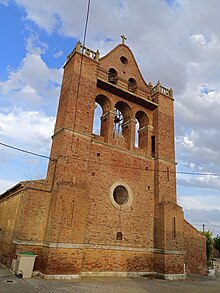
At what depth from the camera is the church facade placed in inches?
469

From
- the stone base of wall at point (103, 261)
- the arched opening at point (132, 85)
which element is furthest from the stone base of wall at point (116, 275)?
the arched opening at point (132, 85)

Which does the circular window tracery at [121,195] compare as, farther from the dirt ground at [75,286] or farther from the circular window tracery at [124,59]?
the circular window tracery at [124,59]

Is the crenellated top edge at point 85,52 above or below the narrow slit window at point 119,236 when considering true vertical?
above

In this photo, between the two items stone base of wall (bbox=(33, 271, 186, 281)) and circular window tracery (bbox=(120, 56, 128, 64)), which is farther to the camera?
circular window tracery (bbox=(120, 56, 128, 64))

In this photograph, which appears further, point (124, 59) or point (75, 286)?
point (124, 59)

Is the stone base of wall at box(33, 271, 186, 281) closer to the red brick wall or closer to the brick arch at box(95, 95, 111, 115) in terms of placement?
the red brick wall

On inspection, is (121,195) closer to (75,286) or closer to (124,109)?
→ (124,109)

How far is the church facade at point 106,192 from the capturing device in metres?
11.9

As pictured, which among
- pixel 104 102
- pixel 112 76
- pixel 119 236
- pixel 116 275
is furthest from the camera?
pixel 112 76

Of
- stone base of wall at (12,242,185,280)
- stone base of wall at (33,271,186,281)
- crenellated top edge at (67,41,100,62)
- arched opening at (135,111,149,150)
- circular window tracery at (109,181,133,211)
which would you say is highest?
crenellated top edge at (67,41,100,62)

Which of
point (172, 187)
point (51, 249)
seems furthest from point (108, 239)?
point (172, 187)

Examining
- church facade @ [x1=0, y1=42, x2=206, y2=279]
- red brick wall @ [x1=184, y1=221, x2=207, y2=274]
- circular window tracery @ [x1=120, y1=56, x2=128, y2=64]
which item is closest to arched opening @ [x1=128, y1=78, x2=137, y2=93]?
church facade @ [x1=0, y1=42, x2=206, y2=279]

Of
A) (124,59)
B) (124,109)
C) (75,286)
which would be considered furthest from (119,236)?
(124,59)

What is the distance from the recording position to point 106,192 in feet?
46.4
